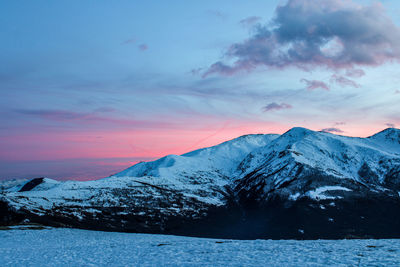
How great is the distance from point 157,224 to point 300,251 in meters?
92.6

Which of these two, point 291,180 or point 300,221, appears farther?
point 291,180

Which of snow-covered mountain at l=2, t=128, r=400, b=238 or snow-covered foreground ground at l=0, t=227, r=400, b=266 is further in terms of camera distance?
snow-covered mountain at l=2, t=128, r=400, b=238

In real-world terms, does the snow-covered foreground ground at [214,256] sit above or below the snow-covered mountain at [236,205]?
above

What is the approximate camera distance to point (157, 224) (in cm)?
11481

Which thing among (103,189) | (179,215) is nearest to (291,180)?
(179,215)

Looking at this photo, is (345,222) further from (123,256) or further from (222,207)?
(123,256)

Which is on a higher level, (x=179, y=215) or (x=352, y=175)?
(x=352, y=175)

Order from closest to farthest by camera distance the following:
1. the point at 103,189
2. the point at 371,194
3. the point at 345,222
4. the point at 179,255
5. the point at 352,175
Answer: the point at 179,255 → the point at 345,222 → the point at 103,189 → the point at 371,194 → the point at 352,175

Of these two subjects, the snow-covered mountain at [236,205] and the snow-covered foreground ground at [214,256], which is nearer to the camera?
the snow-covered foreground ground at [214,256]

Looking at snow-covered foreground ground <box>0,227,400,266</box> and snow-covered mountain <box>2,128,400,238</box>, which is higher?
snow-covered foreground ground <box>0,227,400,266</box>

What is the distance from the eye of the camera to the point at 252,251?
99.5 feet

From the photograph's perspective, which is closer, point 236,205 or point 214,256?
point 214,256

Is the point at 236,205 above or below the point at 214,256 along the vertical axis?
below

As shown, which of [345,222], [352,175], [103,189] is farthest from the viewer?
[352,175]
